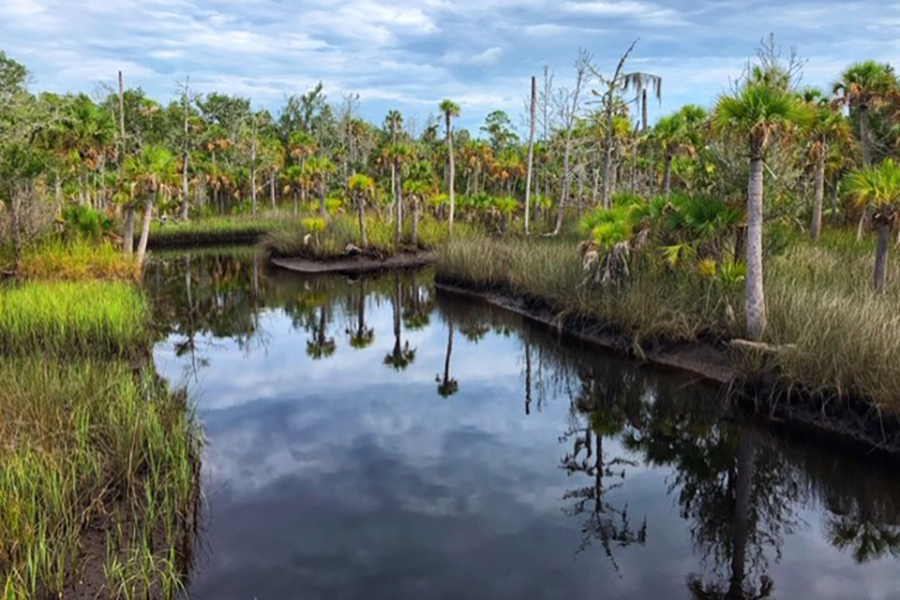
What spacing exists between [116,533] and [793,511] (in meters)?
7.81

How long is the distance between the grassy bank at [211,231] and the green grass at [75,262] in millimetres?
20000

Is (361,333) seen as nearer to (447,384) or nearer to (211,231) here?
(447,384)

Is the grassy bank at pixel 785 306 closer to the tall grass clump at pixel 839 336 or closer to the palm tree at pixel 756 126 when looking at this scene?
the tall grass clump at pixel 839 336

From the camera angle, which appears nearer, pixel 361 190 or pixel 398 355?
pixel 398 355

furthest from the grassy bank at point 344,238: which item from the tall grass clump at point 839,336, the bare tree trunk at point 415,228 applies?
the tall grass clump at point 839,336

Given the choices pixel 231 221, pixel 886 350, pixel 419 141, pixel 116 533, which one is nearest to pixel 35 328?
pixel 116 533

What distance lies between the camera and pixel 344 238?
114ft

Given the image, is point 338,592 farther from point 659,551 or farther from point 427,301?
point 427,301

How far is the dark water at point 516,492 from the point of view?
682cm

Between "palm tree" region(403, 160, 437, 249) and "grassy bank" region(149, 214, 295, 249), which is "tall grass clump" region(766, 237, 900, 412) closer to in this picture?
"palm tree" region(403, 160, 437, 249)

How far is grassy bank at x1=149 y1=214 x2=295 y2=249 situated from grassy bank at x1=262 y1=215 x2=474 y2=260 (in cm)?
612

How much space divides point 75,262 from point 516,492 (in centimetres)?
1730

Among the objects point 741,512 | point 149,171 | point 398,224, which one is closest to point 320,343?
point 149,171

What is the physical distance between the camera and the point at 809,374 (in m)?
10.6
